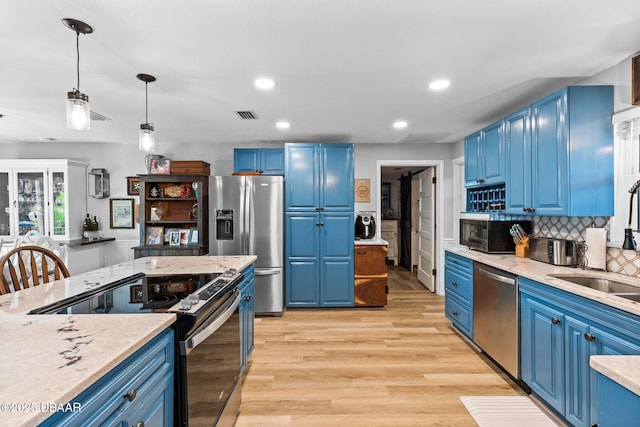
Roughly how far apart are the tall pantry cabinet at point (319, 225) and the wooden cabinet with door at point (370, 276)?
9cm

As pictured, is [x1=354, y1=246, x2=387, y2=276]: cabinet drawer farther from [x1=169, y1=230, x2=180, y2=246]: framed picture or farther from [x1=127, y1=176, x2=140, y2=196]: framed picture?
[x1=127, y1=176, x2=140, y2=196]: framed picture

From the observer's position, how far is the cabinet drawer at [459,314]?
3.11 meters

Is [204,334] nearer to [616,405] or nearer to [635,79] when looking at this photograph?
[616,405]

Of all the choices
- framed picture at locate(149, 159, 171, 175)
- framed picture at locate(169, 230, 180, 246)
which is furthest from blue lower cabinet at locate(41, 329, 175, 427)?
framed picture at locate(149, 159, 171, 175)

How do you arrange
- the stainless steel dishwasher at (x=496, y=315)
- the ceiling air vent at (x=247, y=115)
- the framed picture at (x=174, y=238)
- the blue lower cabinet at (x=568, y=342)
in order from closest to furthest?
the blue lower cabinet at (x=568, y=342), the stainless steel dishwasher at (x=496, y=315), the ceiling air vent at (x=247, y=115), the framed picture at (x=174, y=238)

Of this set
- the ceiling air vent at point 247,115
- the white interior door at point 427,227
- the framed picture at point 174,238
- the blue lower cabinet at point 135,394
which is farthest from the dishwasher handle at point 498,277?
the framed picture at point 174,238

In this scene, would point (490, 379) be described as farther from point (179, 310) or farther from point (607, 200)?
point (179, 310)

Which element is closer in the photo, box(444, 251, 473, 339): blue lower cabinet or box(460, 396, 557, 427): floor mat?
box(460, 396, 557, 427): floor mat

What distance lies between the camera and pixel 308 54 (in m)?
2.10

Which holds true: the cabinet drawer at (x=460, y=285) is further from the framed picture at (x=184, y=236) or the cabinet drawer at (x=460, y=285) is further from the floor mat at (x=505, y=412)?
the framed picture at (x=184, y=236)

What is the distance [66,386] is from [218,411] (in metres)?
1.07

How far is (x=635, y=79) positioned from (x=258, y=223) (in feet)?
11.7

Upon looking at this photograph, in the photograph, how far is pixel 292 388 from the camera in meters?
2.43

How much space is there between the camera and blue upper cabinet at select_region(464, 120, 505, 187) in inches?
123
